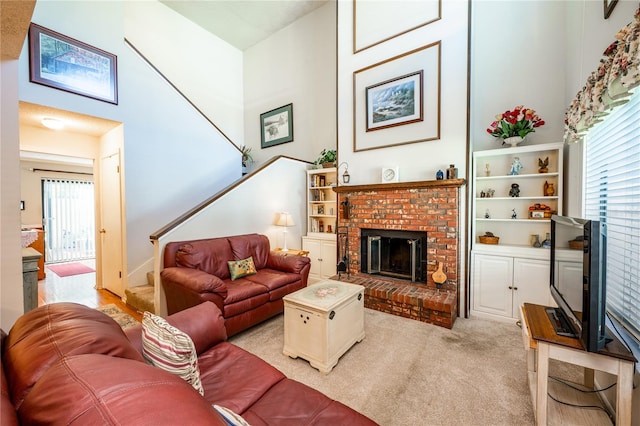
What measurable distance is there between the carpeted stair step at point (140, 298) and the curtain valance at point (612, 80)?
430cm

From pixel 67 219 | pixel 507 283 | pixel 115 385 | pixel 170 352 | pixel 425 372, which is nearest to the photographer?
pixel 115 385

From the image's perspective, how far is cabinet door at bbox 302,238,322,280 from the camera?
14.6ft

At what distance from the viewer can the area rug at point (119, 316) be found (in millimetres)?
2968

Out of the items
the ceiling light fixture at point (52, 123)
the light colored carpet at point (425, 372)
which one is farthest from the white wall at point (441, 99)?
the ceiling light fixture at point (52, 123)

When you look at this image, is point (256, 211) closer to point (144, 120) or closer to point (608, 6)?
point (144, 120)

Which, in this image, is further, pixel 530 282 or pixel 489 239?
pixel 489 239

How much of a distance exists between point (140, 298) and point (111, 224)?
140 cm

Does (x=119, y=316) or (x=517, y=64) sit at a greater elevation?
(x=517, y=64)

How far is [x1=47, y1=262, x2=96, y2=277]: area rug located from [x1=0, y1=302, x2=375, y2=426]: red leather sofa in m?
5.67

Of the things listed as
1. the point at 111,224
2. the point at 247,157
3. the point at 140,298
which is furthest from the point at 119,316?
the point at 247,157

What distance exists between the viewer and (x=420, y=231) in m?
3.39

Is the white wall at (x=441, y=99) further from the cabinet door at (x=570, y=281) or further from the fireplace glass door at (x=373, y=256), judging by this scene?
the cabinet door at (x=570, y=281)

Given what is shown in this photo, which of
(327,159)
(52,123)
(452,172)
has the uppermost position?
(52,123)

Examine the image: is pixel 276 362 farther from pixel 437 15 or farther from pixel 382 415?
A: pixel 437 15
